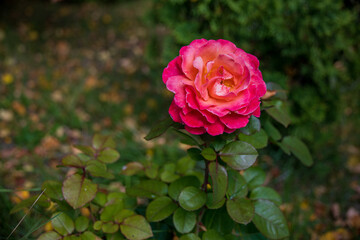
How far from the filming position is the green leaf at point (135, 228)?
92cm

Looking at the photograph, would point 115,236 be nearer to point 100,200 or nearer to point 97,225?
point 97,225

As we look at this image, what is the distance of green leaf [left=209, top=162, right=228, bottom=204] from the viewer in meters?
0.84

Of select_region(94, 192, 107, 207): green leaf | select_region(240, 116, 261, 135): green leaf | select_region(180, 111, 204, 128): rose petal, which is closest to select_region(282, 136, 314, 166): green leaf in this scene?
select_region(240, 116, 261, 135): green leaf

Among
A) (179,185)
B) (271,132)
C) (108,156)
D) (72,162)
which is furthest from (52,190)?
(271,132)

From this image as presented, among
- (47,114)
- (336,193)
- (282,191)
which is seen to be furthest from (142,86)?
(336,193)

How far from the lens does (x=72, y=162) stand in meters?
0.99

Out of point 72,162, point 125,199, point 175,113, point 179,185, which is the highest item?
point 175,113

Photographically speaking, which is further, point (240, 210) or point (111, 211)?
point (111, 211)

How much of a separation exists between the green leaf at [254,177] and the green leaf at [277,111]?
0.73ft

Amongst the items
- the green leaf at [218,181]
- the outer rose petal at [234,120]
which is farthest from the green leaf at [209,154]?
the outer rose petal at [234,120]

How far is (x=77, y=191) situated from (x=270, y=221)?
0.63 meters

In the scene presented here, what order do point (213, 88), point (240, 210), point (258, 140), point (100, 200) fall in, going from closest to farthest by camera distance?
point (213, 88) → point (240, 210) → point (258, 140) → point (100, 200)

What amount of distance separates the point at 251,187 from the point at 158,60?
2080 mm

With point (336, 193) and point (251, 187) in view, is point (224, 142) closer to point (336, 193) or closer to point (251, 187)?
point (251, 187)
